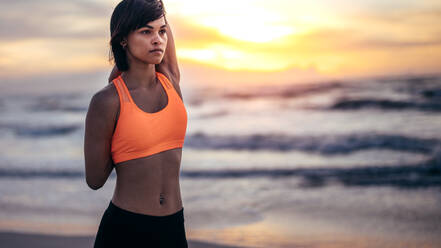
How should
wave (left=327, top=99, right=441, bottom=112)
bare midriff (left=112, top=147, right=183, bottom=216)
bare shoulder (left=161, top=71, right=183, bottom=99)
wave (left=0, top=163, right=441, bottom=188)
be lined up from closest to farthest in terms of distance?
bare midriff (left=112, top=147, right=183, bottom=216)
bare shoulder (left=161, top=71, right=183, bottom=99)
wave (left=0, top=163, right=441, bottom=188)
wave (left=327, top=99, right=441, bottom=112)

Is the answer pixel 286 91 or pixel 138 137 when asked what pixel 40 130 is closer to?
Result: pixel 286 91

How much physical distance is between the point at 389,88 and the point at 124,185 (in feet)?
81.6

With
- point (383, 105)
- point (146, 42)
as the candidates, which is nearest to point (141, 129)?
point (146, 42)

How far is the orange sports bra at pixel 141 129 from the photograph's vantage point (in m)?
1.88

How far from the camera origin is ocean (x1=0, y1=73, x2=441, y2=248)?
18.4ft

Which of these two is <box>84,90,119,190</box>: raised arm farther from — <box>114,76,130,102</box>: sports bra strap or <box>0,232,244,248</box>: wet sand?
<box>0,232,244,248</box>: wet sand

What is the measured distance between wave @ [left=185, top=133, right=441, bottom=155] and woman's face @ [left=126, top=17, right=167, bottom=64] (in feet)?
35.4

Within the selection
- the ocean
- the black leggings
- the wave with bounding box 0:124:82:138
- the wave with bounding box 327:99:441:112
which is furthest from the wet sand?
the wave with bounding box 327:99:441:112

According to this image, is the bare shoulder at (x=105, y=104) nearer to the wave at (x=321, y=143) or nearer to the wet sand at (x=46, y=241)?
the wet sand at (x=46, y=241)

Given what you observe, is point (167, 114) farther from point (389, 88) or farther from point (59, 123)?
point (389, 88)

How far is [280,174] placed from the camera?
9289 mm

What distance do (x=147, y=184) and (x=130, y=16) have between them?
0.69 metres

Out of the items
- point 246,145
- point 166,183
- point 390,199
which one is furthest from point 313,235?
point 246,145

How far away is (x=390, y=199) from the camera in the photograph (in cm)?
696
